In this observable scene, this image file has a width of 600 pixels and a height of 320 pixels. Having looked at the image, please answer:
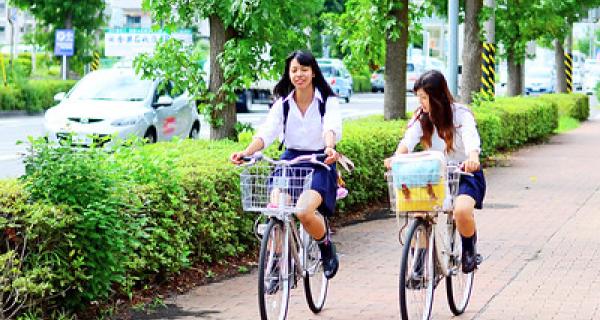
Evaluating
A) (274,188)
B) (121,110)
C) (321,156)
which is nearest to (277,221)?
(274,188)

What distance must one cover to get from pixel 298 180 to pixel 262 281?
0.65m

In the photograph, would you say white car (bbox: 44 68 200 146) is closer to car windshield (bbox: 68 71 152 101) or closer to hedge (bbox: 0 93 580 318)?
car windshield (bbox: 68 71 152 101)

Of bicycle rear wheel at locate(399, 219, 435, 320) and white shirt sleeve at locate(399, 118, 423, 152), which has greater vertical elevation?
white shirt sleeve at locate(399, 118, 423, 152)

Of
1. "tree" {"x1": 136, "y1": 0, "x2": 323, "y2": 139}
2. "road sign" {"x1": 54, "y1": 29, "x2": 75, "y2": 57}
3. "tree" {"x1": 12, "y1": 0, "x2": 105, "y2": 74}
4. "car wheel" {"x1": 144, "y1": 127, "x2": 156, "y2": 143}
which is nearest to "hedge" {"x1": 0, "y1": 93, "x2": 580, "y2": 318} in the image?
"tree" {"x1": 136, "y1": 0, "x2": 323, "y2": 139}

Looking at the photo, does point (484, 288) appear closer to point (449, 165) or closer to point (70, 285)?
point (449, 165)

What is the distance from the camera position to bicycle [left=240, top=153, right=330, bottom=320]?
7.18m

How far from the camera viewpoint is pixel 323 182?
7.68 meters

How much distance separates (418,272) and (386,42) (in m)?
11.7

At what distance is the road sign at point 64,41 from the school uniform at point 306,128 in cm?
3458

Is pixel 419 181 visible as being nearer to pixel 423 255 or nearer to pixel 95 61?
pixel 423 255

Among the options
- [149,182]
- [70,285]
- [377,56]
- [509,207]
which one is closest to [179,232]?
[149,182]

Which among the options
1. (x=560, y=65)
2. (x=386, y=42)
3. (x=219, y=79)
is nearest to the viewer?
(x=219, y=79)

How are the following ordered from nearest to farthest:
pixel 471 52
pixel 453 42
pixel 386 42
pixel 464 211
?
pixel 464 211 < pixel 386 42 < pixel 453 42 < pixel 471 52

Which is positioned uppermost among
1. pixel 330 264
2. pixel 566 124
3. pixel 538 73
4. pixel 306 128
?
pixel 538 73
